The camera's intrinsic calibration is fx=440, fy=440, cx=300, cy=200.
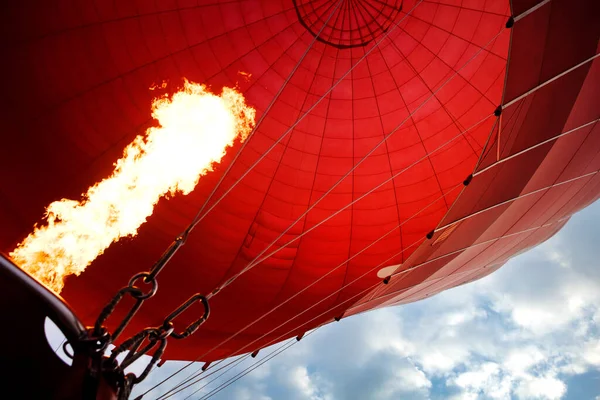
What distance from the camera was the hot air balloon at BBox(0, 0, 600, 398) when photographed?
606 centimetres

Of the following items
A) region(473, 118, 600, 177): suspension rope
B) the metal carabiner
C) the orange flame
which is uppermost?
the orange flame

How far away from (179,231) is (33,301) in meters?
4.41

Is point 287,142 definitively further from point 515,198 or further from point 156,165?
point 515,198

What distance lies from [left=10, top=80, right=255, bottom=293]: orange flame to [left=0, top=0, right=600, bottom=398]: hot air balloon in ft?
0.44

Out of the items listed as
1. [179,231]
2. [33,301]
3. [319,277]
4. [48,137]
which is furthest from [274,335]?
[33,301]

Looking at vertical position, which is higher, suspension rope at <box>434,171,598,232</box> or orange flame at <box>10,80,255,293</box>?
orange flame at <box>10,80,255,293</box>

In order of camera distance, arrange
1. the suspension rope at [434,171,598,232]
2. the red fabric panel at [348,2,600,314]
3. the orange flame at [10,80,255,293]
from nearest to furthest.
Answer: the red fabric panel at [348,2,600,314]
the suspension rope at [434,171,598,232]
the orange flame at [10,80,255,293]

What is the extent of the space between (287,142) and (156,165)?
2028 millimetres

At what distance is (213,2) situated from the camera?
20.3 ft

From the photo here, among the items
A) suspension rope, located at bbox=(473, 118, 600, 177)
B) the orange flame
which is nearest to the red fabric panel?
suspension rope, located at bbox=(473, 118, 600, 177)

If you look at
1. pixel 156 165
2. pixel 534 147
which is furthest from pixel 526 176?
pixel 156 165

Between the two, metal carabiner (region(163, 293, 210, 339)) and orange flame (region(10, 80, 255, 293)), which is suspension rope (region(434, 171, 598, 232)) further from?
orange flame (region(10, 80, 255, 293))

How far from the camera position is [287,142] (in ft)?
23.0

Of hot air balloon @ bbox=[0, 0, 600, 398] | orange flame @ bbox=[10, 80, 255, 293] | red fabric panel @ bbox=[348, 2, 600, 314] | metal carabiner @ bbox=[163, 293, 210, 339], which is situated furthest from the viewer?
orange flame @ bbox=[10, 80, 255, 293]
